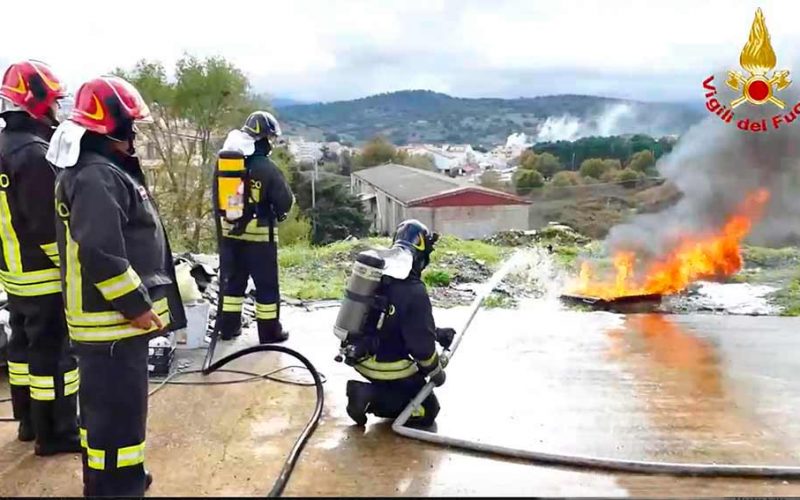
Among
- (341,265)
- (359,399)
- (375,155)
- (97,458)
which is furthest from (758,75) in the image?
(375,155)

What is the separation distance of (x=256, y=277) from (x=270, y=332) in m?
0.55

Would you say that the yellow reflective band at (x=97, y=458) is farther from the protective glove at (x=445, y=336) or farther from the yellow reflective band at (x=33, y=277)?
the protective glove at (x=445, y=336)

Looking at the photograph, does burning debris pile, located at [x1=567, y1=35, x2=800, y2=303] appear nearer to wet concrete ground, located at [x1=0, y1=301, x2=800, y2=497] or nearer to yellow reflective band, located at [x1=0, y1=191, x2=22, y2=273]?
wet concrete ground, located at [x1=0, y1=301, x2=800, y2=497]

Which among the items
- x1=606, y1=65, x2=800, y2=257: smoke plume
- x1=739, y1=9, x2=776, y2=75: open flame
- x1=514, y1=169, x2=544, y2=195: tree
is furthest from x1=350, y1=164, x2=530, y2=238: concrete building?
x1=739, y1=9, x2=776, y2=75: open flame

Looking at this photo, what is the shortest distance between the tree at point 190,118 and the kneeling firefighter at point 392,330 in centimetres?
2158

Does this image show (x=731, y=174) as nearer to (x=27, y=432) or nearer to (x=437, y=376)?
(x=437, y=376)

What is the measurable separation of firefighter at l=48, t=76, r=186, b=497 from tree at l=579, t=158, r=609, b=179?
2009cm

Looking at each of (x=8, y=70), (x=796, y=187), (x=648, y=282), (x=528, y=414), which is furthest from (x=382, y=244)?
(x=8, y=70)

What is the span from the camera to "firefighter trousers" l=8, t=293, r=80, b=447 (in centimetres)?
419

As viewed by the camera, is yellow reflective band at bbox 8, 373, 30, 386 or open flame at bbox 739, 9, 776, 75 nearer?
yellow reflective band at bbox 8, 373, 30, 386

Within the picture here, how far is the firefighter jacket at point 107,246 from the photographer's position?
3.17m

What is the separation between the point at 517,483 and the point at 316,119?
58.1 meters

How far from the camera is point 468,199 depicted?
21.8 m

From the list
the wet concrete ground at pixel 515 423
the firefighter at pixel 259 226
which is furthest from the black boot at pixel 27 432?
the firefighter at pixel 259 226
